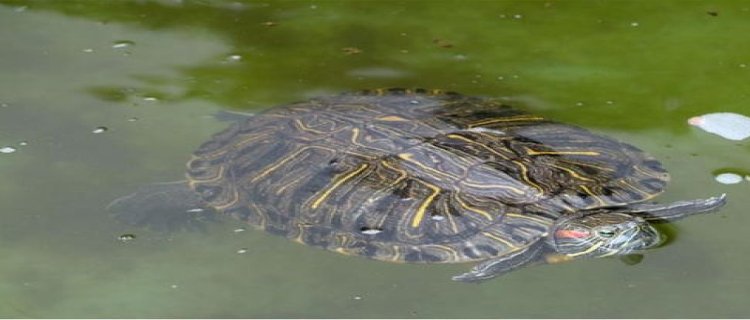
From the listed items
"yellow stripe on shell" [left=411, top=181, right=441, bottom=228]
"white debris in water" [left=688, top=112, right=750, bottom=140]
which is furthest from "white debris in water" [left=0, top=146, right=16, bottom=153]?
"white debris in water" [left=688, top=112, right=750, bottom=140]

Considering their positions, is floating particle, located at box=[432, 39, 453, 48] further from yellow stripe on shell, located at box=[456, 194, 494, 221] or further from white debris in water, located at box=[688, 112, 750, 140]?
yellow stripe on shell, located at box=[456, 194, 494, 221]

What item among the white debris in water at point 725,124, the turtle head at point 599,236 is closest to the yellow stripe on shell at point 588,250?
the turtle head at point 599,236

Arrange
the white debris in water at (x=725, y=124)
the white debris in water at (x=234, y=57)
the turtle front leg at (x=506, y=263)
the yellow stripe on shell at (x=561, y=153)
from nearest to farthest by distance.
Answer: the turtle front leg at (x=506, y=263) < the yellow stripe on shell at (x=561, y=153) < the white debris in water at (x=725, y=124) < the white debris in water at (x=234, y=57)

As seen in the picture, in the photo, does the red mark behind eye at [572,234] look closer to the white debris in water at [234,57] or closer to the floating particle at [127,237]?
the floating particle at [127,237]

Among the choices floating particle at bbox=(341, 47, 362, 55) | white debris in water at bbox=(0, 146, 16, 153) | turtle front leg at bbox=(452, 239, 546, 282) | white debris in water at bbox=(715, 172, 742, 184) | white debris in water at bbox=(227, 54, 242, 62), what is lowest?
turtle front leg at bbox=(452, 239, 546, 282)

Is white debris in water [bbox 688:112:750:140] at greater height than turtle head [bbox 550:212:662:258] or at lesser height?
greater

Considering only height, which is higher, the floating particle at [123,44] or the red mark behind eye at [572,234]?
the floating particle at [123,44]

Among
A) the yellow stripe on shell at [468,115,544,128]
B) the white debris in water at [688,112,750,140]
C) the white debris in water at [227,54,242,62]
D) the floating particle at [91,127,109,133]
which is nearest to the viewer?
the yellow stripe on shell at [468,115,544,128]

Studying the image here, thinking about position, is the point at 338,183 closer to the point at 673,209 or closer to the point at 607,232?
the point at 607,232

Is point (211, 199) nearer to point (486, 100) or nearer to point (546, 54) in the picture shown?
point (486, 100)
